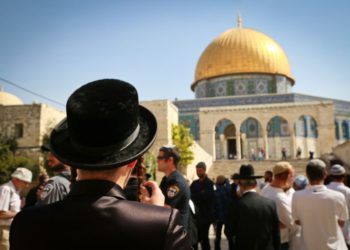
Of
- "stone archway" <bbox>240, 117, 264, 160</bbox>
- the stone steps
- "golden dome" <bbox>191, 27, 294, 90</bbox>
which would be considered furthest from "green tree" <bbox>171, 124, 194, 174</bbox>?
"golden dome" <bbox>191, 27, 294, 90</bbox>

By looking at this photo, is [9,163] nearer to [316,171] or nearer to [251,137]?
[316,171]

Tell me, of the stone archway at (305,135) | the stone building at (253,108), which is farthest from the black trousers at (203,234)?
the stone archway at (305,135)

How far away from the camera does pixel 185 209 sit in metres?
2.98

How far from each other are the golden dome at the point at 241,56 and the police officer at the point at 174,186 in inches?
1055

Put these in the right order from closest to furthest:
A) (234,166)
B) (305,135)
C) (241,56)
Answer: (234,166) < (305,135) < (241,56)

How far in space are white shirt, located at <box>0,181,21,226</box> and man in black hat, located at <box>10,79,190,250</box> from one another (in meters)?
3.32

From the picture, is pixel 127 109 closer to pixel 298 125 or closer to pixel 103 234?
pixel 103 234

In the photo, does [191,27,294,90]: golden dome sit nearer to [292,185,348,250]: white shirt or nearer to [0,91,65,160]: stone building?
[0,91,65,160]: stone building

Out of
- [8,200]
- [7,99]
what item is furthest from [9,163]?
→ [8,200]

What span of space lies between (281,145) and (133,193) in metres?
25.3

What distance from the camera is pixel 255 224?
3018 millimetres

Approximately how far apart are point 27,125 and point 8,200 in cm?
1472

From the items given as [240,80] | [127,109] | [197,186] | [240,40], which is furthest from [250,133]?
[127,109]

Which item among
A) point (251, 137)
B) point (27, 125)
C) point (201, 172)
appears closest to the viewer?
point (201, 172)
